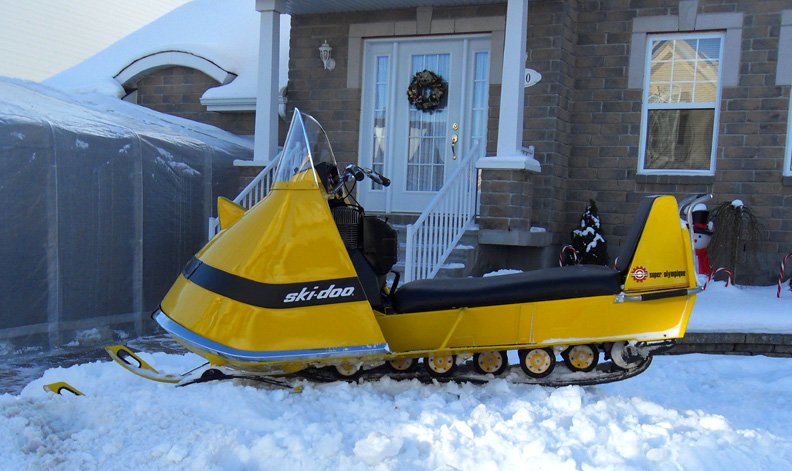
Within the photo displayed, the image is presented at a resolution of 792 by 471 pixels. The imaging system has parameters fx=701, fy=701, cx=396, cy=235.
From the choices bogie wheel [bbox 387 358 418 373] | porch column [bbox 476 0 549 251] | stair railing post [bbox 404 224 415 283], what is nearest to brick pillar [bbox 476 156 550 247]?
porch column [bbox 476 0 549 251]

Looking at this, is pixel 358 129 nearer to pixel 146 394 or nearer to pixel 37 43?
pixel 146 394

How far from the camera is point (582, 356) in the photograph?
3.68m

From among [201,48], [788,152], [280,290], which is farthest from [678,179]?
[201,48]

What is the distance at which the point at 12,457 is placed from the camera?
2627 millimetres

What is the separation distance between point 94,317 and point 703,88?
690 centimetres

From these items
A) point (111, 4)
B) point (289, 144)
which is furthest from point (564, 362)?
point (111, 4)

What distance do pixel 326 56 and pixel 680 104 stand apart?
4392 mm

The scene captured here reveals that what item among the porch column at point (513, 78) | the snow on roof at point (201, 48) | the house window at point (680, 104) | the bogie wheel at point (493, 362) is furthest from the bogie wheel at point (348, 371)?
the snow on roof at point (201, 48)

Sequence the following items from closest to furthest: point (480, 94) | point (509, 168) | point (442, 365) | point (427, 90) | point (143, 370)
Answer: point (442, 365)
point (143, 370)
point (509, 168)
point (480, 94)
point (427, 90)

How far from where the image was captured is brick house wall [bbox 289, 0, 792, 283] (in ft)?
25.1

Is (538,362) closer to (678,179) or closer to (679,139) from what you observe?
(678,179)

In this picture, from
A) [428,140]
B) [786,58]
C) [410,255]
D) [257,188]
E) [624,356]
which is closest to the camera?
[624,356]

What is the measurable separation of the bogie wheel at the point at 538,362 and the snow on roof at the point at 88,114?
4.61 meters

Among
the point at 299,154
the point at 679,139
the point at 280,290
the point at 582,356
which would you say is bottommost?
the point at 582,356
